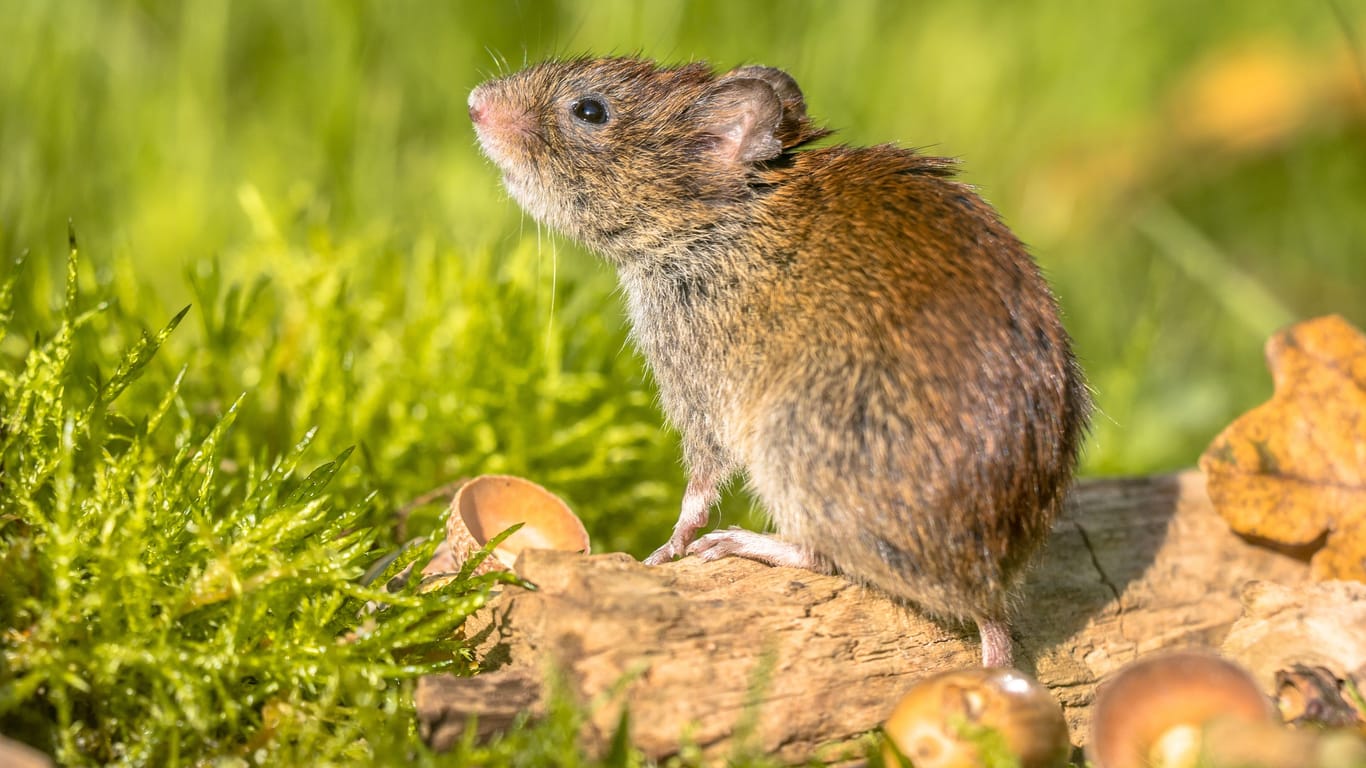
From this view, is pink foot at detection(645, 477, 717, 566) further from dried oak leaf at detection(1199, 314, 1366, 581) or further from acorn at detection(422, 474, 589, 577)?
dried oak leaf at detection(1199, 314, 1366, 581)

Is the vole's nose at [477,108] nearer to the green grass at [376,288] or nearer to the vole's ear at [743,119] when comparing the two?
the green grass at [376,288]

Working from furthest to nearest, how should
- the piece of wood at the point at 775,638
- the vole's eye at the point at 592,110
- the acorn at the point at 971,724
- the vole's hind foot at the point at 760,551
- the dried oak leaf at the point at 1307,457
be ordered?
the vole's eye at the point at 592,110 → the dried oak leaf at the point at 1307,457 → the vole's hind foot at the point at 760,551 → the piece of wood at the point at 775,638 → the acorn at the point at 971,724

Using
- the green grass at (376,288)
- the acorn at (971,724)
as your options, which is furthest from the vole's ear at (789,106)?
the acorn at (971,724)

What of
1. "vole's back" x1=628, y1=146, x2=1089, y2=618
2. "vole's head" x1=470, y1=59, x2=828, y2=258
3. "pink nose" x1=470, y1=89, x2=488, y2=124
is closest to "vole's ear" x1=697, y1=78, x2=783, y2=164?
"vole's head" x1=470, y1=59, x2=828, y2=258

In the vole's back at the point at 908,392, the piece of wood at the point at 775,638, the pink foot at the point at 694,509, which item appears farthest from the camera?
the pink foot at the point at 694,509

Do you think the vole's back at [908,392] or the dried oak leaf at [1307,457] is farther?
the dried oak leaf at [1307,457]

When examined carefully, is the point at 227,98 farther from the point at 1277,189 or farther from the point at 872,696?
the point at 1277,189

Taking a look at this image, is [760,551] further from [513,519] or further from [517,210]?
[517,210]

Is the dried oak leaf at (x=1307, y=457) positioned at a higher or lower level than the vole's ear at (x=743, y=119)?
lower
